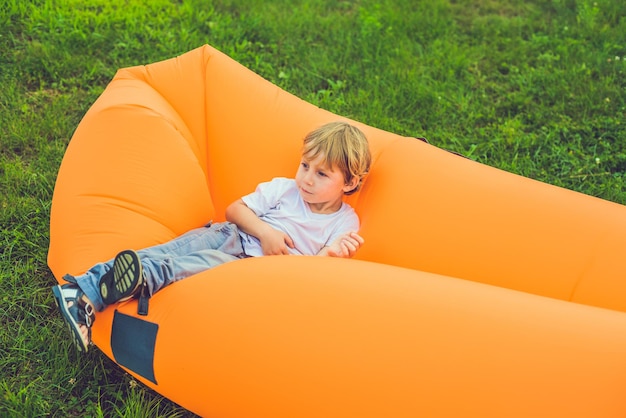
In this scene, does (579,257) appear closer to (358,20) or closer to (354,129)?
(354,129)

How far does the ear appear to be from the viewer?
10.3 ft

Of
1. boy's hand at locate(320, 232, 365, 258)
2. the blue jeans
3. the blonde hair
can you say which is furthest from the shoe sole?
the blonde hair

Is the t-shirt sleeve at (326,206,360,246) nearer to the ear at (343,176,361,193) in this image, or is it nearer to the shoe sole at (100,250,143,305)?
the ear at (343,176,361,193)

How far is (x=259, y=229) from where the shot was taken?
3082mm

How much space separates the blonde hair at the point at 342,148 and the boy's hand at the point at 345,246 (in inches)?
10.8

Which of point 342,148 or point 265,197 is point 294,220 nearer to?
point 265,197

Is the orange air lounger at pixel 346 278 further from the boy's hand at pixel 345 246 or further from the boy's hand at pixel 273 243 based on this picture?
the boy's hand at pixel 273 243

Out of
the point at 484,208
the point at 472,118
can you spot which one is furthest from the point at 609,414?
the point at 472,118

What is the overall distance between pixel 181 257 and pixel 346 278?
28.6 inches

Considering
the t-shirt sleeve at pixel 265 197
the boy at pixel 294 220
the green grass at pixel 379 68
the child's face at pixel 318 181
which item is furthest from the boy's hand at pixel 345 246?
the green grass at pixel 379 68

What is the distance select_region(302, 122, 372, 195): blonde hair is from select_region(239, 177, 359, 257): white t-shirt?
0.17 metres

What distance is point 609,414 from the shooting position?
209 centimetres

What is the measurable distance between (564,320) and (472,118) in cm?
251

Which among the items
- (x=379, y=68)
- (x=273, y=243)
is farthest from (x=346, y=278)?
(x=379, y=68)
